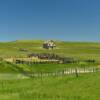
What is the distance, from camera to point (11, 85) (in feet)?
168

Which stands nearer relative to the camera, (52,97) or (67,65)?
(52,97)

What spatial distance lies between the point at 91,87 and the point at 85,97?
5.30 m

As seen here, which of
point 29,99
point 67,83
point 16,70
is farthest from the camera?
point 16,70

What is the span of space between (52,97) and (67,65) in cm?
4856

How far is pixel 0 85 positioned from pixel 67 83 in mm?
10222

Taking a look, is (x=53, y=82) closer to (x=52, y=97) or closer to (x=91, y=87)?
(x=91, y=87)

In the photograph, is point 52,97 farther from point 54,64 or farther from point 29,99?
point 54,64

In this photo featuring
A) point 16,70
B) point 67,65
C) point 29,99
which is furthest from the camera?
point 67,65

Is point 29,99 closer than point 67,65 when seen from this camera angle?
Yes

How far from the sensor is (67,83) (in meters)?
48.8

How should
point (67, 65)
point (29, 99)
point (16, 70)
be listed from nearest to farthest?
point (29, 99) → point (16, 70) → point (67, 65)

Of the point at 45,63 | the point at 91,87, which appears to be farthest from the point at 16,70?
the point at 91,87

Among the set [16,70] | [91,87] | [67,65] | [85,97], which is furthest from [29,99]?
[67,65]

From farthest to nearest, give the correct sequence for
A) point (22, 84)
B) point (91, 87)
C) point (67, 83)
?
point (22, 84) < point (67, 83) < point (91, 87)
